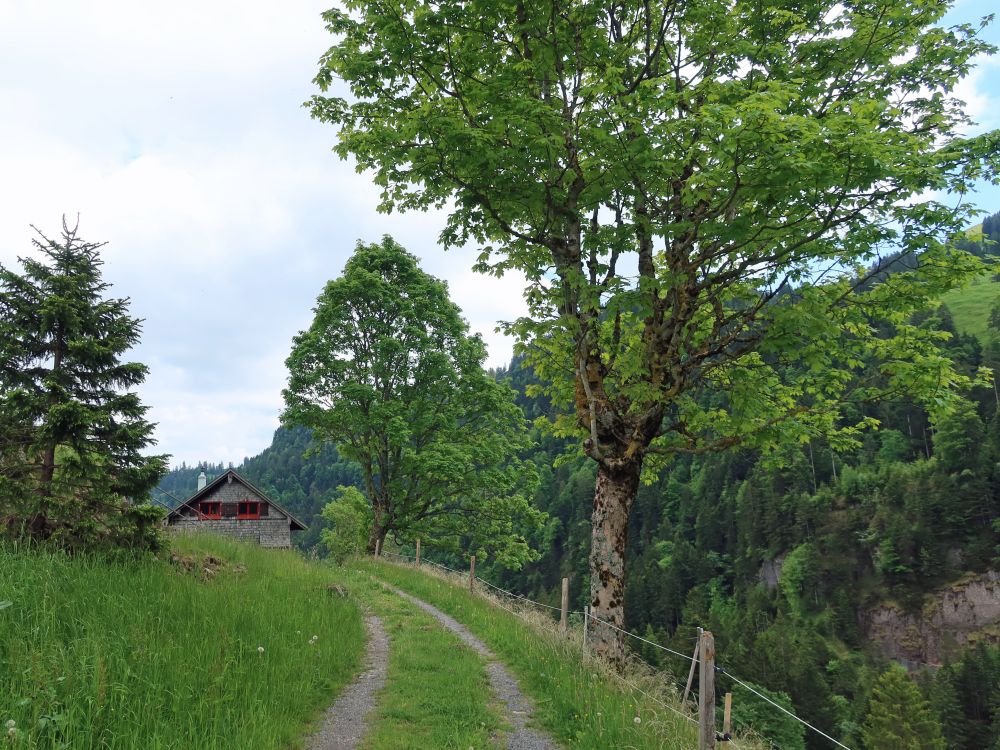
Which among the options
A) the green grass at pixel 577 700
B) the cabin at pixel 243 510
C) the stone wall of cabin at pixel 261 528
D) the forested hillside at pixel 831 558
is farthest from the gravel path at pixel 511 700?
the forested hillside at pixel 831 558

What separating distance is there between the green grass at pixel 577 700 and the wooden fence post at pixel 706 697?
27cm

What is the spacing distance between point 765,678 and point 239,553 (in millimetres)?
81036

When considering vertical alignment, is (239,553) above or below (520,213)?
below

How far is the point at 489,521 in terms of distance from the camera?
27516mm

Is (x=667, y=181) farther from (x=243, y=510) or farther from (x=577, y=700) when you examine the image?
(x=243, y=510)

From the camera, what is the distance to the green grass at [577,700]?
633cm

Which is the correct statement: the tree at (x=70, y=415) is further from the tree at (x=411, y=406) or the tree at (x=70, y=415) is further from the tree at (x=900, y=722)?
the tree at (x=900, y=722)

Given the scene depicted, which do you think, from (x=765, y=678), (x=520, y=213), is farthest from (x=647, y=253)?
(x=765, y=678)

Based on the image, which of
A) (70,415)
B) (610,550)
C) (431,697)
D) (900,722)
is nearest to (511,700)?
(431,697)

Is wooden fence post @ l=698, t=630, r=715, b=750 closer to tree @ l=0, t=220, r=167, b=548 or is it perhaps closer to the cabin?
tree @ l=0, t=220, r=167, b=548

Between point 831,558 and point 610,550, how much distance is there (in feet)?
456

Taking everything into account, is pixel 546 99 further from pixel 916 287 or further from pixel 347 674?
pixel 347 674

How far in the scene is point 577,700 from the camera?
739cm

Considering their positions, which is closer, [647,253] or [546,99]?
[546,99]
